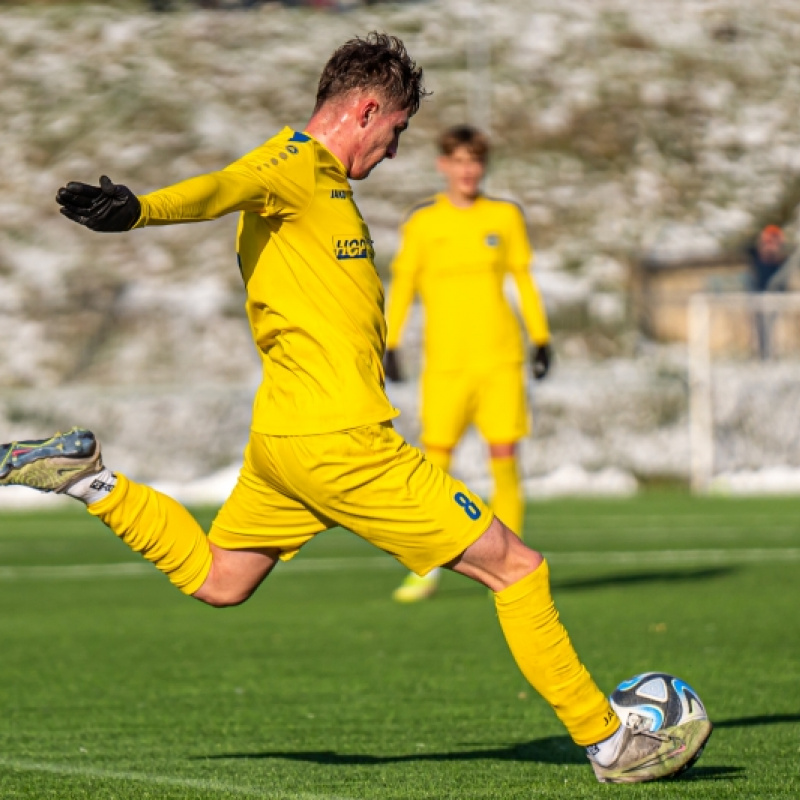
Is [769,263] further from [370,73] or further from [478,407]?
[370,73]

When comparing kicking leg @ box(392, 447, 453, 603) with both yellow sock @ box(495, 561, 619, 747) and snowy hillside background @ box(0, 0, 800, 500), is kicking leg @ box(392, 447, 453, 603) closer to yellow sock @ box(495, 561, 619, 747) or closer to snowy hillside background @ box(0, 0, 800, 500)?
yellow sock @ box(495, 561, 619, 747)

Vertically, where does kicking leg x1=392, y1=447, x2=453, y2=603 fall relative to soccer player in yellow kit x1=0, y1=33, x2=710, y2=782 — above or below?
below

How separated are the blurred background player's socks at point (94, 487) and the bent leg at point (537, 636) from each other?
3.27ft

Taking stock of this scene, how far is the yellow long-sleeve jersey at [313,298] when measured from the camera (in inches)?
184

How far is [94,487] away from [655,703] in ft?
5.48

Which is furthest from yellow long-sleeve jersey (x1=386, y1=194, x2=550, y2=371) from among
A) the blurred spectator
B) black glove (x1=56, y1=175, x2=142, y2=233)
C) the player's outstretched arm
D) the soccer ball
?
the blurred spectator

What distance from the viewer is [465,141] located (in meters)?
9.57

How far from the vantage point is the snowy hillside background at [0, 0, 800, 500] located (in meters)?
22.9

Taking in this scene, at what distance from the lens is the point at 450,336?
32.9 ft

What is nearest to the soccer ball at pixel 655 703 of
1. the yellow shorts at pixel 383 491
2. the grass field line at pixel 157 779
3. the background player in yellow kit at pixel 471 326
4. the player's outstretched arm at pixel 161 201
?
the yellow shorts at pixel 383 491

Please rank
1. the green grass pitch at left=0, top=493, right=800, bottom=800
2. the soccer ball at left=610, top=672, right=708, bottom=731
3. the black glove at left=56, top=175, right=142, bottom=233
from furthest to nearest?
the green grass pitch at left=0, top=493, right=800, bottom=800, the soccer ball at left=610, top=672, right=708, bottom=731, the black glove at left=56, top=175, right=142, bottom=233

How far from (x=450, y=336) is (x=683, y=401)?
13.1 m

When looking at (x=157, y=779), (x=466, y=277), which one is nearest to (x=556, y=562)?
(x=466, y=277)

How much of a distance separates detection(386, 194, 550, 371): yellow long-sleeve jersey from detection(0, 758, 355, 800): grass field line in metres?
5.08
